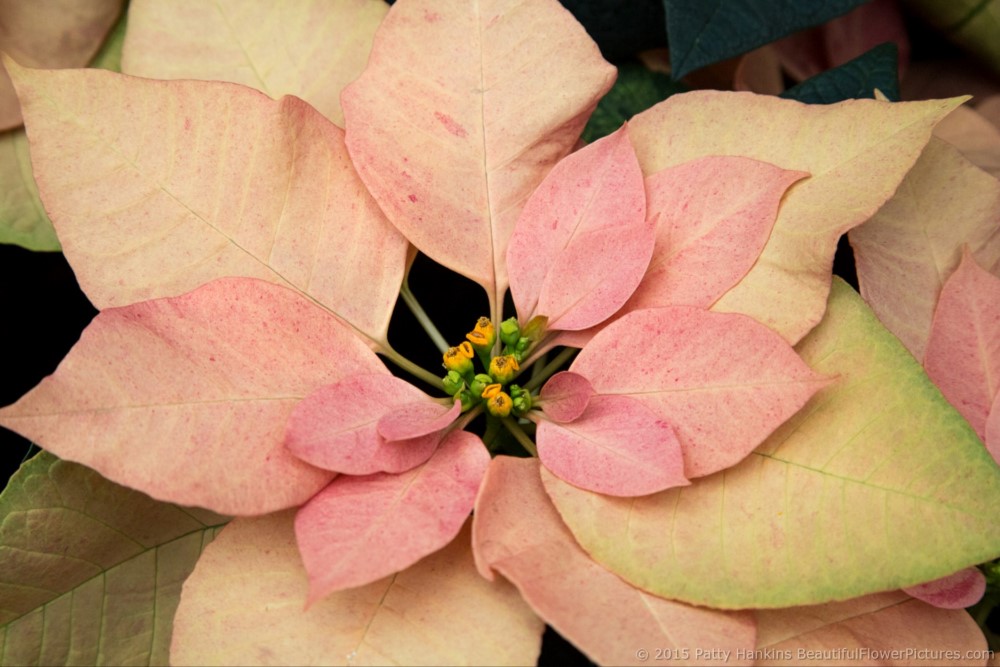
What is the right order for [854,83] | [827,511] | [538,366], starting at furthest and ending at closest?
1. [854,83]
2. [538,366]
3. [827,511]

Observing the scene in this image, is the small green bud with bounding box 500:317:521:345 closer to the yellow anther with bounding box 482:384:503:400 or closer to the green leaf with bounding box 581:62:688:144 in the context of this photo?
the yellow anther with bounding box 482:384:503:400

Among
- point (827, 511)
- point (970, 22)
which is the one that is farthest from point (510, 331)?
point (970, 22)

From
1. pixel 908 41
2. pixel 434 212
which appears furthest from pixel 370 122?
pixel 908 41

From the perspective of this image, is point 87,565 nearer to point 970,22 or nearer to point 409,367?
point 409,367

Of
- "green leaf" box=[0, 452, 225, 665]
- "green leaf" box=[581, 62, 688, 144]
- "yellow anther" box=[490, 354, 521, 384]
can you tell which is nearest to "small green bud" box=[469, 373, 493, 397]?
"yellow anther" box=[490, 354, 521, 384]

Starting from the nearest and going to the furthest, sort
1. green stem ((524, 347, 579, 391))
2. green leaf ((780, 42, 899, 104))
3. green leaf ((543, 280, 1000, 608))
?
green leaf ((543, 280, 1000, 608))
green stem ((524, 347, 579, 391))
green leaf ((780, 42, 899, 104))

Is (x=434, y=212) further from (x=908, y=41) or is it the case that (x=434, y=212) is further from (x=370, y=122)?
(x=908, y=41)

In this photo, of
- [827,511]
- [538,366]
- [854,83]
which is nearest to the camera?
[827,511]
